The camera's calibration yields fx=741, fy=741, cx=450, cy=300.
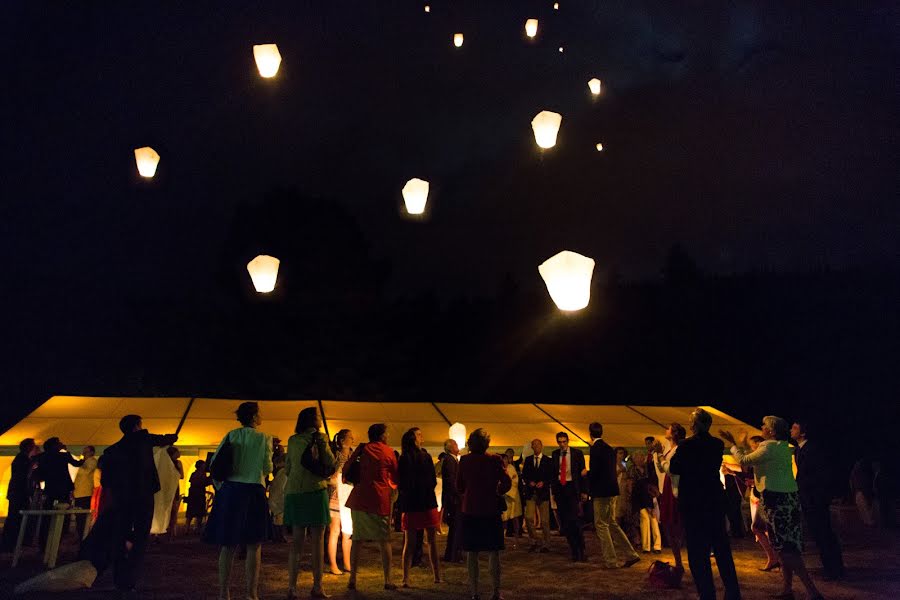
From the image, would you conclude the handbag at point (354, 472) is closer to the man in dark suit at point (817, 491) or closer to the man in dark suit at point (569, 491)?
the man in dark suit at point (569, 491)

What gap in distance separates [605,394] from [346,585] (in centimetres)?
2418

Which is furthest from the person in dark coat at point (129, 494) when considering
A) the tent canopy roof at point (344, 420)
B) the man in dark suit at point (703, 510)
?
the tent canopy roof at point (344, 420)

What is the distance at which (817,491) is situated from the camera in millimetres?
7691

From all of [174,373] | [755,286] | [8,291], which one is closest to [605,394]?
[755,286]

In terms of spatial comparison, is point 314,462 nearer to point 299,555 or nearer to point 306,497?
point 306,497

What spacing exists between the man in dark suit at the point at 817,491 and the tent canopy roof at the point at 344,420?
7.35 m

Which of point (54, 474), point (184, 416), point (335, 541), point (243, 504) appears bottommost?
point (335, 541)

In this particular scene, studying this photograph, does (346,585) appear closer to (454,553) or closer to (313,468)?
(313,468)

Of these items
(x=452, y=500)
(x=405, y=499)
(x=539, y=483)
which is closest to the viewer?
(x=405, y=499)

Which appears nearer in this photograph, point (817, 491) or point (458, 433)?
point (817, 491)

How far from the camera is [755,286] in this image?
102 ft

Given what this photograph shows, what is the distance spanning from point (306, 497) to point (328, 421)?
8.72 m

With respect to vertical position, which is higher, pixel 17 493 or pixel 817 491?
pixel 817 491

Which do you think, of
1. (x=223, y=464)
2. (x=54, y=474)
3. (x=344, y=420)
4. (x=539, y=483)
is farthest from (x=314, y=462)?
(x=344, y=420)
